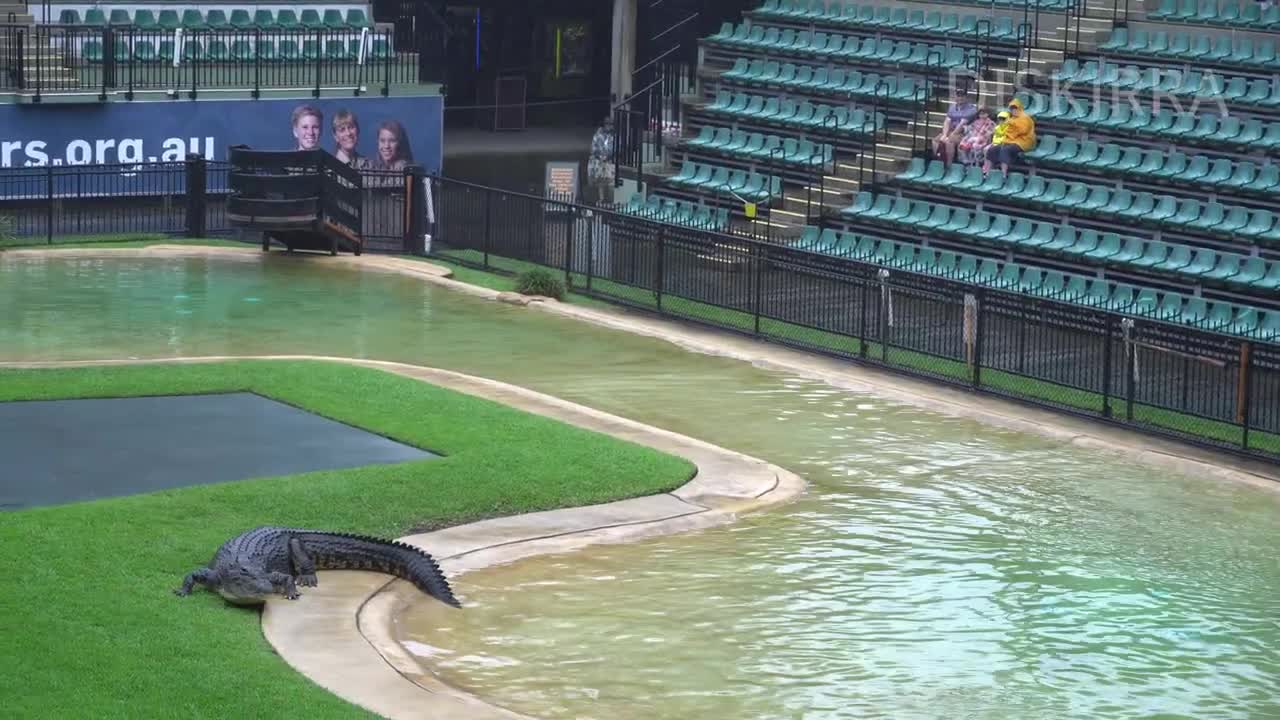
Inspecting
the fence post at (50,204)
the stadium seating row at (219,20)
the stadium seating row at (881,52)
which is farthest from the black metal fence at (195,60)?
the stadium seating row at (881,52)

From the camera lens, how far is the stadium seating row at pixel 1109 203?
2802 cm

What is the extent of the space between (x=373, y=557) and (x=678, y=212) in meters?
20.0

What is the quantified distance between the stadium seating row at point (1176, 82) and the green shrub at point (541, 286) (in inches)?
401

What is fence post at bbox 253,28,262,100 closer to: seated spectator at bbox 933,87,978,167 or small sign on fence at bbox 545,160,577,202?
small sign on fence at bbox 545,160,577,202

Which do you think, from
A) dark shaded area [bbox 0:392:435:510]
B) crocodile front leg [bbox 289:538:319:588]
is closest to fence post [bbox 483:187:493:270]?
dark shaded area [bbox 0:392:435:510]

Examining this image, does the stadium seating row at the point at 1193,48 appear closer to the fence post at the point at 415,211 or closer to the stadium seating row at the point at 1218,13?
the stadium seating row at the point at 1218,13

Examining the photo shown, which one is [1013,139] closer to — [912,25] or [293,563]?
[912,25]

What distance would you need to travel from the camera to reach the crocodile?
14.2 m

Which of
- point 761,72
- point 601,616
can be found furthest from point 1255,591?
point 761,72

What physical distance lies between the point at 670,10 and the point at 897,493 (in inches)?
1187

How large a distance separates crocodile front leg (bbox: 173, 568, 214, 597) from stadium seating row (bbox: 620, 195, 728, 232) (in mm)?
19189

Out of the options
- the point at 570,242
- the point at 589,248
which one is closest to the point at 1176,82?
the point at 589,248

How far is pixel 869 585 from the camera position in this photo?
16.0 meters

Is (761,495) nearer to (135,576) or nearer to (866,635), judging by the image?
(866,635)
